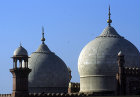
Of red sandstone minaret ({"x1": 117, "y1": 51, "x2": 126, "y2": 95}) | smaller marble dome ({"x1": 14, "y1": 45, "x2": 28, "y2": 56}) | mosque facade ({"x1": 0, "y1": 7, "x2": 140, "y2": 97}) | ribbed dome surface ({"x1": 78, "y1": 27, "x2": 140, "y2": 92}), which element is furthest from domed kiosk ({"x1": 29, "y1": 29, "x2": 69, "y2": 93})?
red sandstone minaret ({"x1": 117, "y1": 51, "x2": 126, "y2": 95})

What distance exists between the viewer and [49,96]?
56.7 m

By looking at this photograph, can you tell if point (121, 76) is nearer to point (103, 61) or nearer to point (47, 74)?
point (103, 61)

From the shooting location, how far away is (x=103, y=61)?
6288cm

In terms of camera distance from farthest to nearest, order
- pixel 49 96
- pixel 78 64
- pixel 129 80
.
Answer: pixel 78 64
pixel 129 80
pixel 49 96

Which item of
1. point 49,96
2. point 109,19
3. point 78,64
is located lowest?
point 49,96

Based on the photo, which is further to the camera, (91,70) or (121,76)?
(91,70)

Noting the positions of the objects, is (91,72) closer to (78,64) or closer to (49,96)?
(78,64)

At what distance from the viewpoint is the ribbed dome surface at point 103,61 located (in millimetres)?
62688

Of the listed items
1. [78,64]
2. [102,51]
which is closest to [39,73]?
[78,64]

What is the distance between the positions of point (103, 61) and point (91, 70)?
Answer: 1.83 metres

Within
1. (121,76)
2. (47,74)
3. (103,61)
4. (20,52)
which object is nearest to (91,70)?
(103,61)

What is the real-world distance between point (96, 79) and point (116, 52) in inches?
151

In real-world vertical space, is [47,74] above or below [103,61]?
below

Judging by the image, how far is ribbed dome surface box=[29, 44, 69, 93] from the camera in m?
69.0
